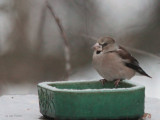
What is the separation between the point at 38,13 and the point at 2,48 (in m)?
0.89

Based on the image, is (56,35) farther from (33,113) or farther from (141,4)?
(33,113)

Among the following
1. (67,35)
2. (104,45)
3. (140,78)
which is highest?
(67,35)

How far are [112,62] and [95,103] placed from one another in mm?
1076

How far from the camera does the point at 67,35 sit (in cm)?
→ 829

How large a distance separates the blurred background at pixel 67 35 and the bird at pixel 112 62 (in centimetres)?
294

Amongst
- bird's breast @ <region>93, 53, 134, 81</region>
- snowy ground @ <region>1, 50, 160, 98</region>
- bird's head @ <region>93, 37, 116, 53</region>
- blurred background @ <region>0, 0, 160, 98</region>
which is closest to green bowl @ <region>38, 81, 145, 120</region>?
bird's breast @ <region>93, 53, 134, 81</region>

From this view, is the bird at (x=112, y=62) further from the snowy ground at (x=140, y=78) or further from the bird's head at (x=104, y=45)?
the snowy ground at (x=140, y=78)

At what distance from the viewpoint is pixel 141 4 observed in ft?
27.9

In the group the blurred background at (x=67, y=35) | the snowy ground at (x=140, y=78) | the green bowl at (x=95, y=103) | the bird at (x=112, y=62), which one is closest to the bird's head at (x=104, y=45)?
the bird at (x=112, y=62)

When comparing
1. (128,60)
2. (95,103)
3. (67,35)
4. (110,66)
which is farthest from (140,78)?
(95,103)

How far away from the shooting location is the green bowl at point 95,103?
3666 millimetres

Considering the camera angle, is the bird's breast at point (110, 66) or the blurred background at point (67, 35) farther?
the blurred background at point (67, 35)

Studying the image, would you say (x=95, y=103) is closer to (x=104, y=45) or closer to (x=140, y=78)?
(x=104, y=45)

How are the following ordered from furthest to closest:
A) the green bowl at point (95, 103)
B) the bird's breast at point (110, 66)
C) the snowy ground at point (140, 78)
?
1. the snowy ground at point (140, 78)
2. the bird's breast at point (110, 66)
3. the green bowl at point (95, 103)
